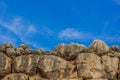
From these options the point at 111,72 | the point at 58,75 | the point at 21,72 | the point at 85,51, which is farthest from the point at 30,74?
the point at 111,72

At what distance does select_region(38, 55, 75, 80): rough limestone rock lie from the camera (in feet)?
62.8

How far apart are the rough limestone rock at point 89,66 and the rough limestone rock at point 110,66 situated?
13.8 inches

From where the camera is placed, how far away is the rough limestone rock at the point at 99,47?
1981cm

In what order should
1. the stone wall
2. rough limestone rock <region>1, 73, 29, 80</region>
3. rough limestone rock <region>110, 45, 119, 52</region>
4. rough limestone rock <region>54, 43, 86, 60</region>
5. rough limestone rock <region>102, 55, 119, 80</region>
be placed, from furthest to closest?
rough limestone rock <region>110, 45, 119, 52</region> < rough limestone rock <region>54, 43, 86, 60</region> < rough limestone rock <region>102, 55, 119, 80</region> < the stone wall < rough limestone rock <region>1, 73, 29, 80</region>

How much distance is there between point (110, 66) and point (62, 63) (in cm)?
312

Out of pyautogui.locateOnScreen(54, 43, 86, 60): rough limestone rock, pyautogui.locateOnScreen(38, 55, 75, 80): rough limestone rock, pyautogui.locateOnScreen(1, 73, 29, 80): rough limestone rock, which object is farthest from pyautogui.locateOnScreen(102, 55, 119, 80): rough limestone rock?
pyautogui.locateOnScreen(1, 73, 29, 80): rough limestone rock

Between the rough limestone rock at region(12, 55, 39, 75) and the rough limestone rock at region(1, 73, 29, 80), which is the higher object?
the rough limestone rock at region(12, 55, 39, 75)

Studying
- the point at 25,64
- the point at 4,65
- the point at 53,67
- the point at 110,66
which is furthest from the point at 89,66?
the point at 4,65

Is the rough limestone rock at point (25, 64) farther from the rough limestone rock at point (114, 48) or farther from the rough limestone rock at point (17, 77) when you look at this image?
the rough limestone rock at point (114, 48)

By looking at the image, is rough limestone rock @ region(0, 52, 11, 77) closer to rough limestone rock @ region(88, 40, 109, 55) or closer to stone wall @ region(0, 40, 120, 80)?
stone wall @ region(0, 40, 120, 80)

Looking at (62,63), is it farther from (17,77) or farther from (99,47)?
(17,77)

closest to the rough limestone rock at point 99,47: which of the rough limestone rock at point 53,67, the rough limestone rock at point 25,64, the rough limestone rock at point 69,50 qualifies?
the rough limestone rock at point 69,50

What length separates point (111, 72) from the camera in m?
19.3

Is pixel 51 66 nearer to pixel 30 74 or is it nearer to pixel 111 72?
pixel 30 74
